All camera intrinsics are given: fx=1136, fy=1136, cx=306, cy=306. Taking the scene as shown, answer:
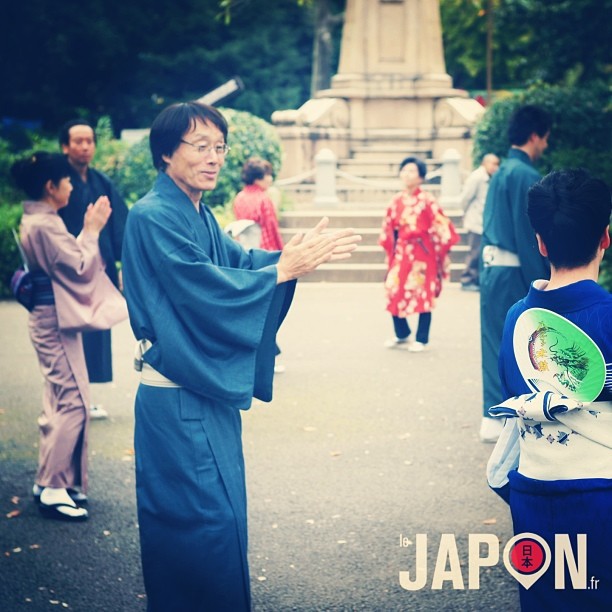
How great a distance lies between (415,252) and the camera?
10.5 m

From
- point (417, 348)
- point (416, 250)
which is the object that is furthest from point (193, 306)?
point (416, 250)

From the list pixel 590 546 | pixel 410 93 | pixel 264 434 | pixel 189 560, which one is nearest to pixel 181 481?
pixel 189 560

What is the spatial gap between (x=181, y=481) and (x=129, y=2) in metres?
30.8

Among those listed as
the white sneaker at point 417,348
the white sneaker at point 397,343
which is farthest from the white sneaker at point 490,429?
the white sneaker at point 397,343

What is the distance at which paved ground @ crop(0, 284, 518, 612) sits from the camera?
4.74m

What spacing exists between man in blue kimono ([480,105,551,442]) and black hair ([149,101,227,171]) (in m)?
3.15

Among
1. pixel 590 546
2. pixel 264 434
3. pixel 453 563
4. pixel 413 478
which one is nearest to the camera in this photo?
pixel 590 546

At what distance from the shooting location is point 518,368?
310 cm

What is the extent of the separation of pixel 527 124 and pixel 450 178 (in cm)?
1168

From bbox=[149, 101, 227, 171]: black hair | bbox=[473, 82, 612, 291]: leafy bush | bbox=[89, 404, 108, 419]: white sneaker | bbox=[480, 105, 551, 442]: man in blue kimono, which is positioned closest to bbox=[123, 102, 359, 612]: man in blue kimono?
bbox=[149, 101, 227, 171]: black hair

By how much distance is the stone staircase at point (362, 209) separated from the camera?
1578cm

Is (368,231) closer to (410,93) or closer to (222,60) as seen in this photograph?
(410,93)

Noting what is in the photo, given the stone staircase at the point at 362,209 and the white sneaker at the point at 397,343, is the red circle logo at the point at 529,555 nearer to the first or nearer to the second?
the white sneaker at the point at 397,343

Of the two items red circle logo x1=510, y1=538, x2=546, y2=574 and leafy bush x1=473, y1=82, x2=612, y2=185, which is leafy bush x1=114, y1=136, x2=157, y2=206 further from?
red circle logo x1=510, y1=538, x2=546, y2=574
